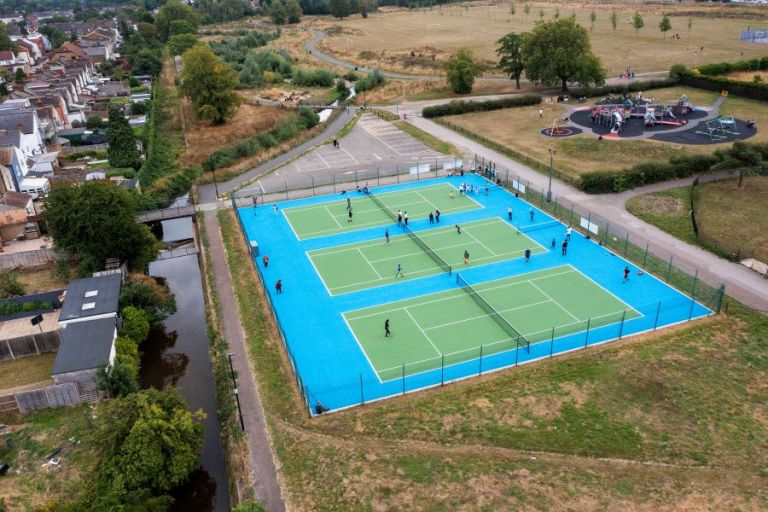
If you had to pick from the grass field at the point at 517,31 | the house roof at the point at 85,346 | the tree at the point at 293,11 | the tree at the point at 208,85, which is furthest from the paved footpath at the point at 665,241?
the tree at the point at 293,11

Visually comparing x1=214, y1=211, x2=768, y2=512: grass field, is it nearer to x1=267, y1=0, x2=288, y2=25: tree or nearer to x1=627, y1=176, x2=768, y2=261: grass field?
x1=627, y1=176, x2=768, y2=261: grass field

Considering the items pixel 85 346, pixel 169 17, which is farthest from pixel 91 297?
→ pixel 169 17

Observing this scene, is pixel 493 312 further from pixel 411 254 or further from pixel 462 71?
pixel 462 71

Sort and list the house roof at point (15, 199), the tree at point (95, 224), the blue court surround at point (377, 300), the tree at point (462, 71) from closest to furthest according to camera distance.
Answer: the blue court surround at point (377, 300), the tree at point (95, 224), the house roof at point (15, 199), the tree at point (462, 71)

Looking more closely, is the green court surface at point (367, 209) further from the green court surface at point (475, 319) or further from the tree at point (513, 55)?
the tree at point (513, 55)

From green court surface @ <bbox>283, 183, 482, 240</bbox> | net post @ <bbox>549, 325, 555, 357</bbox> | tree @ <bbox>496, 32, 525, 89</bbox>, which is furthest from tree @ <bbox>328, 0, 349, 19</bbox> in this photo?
net post @ <bbox>549, 325, 555, 357</bbox>

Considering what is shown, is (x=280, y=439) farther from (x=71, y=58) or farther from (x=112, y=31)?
(x=112, y=31)

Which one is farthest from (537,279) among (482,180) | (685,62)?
(685,62)
